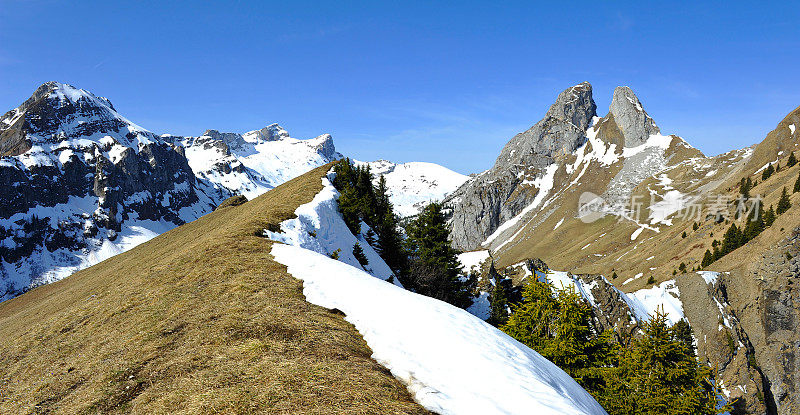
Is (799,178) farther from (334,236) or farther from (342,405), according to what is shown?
(342,405)

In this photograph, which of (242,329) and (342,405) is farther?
(242,329)

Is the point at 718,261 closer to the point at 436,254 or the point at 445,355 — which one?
the point at 436,254

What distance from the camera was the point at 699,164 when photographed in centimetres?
19562

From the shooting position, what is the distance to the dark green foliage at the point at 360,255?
29.9m

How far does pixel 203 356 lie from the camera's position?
32.3ft

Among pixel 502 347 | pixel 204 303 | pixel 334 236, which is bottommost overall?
pixel 502 347

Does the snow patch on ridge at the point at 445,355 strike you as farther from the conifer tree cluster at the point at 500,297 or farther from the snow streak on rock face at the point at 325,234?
→ the conifer tree cluster at the point at 500,297

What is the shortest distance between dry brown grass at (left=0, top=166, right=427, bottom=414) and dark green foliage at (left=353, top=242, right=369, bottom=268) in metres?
12.4

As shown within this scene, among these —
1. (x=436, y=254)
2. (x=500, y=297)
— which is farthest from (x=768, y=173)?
(x=436, y=254)

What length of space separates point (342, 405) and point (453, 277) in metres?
36.8

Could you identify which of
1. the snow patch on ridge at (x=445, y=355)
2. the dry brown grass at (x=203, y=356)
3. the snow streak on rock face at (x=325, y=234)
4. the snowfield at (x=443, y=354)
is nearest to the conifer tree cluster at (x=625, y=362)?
the snowfield at (x=443, y=354)

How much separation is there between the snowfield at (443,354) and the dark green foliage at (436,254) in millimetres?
23704

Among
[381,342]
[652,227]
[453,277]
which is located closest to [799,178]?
[652,227]

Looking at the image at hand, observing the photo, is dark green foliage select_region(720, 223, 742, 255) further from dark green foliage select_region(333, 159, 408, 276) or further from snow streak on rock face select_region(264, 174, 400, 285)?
snow streak on rock face select_region(264, 174, 400, 285)
